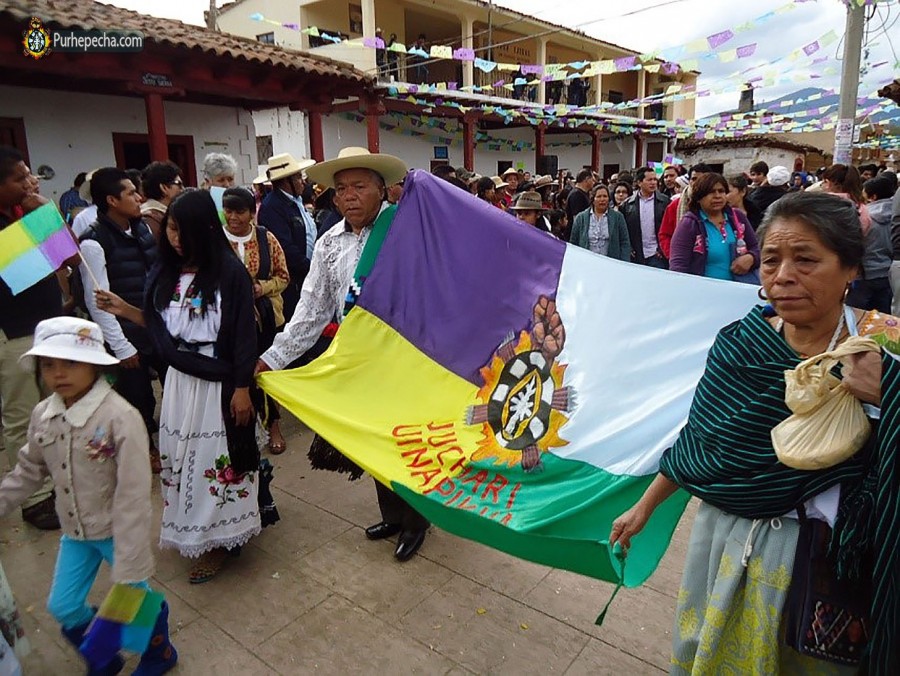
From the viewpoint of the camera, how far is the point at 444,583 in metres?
2.85

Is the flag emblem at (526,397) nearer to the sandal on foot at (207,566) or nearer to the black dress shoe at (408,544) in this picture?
the black dress shoe at (408,544)

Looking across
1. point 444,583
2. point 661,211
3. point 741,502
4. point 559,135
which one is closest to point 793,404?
point 741,502

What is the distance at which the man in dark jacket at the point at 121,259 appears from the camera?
136 inches

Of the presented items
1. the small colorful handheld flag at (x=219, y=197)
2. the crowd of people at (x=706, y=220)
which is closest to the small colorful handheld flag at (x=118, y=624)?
the small colorful handheld flag at (x=219, y=197)

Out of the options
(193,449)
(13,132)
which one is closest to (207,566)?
(193,449)

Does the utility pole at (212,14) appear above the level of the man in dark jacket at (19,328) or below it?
above

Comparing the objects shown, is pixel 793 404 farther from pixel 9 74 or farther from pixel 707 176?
pixel 9 74

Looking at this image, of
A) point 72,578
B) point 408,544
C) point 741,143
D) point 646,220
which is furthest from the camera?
point 741,143

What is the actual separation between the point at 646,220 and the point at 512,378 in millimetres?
4924

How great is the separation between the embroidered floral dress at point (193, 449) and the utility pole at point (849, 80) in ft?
26.0

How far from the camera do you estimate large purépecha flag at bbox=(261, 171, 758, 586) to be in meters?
1.90

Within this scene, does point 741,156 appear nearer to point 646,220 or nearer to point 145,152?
point 646,220

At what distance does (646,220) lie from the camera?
6.71 metres

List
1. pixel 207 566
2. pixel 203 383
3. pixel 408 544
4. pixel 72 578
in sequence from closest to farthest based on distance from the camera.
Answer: pixel 72 578 < pixel 203 383 < pixel 207 566 < pixel 408 544
